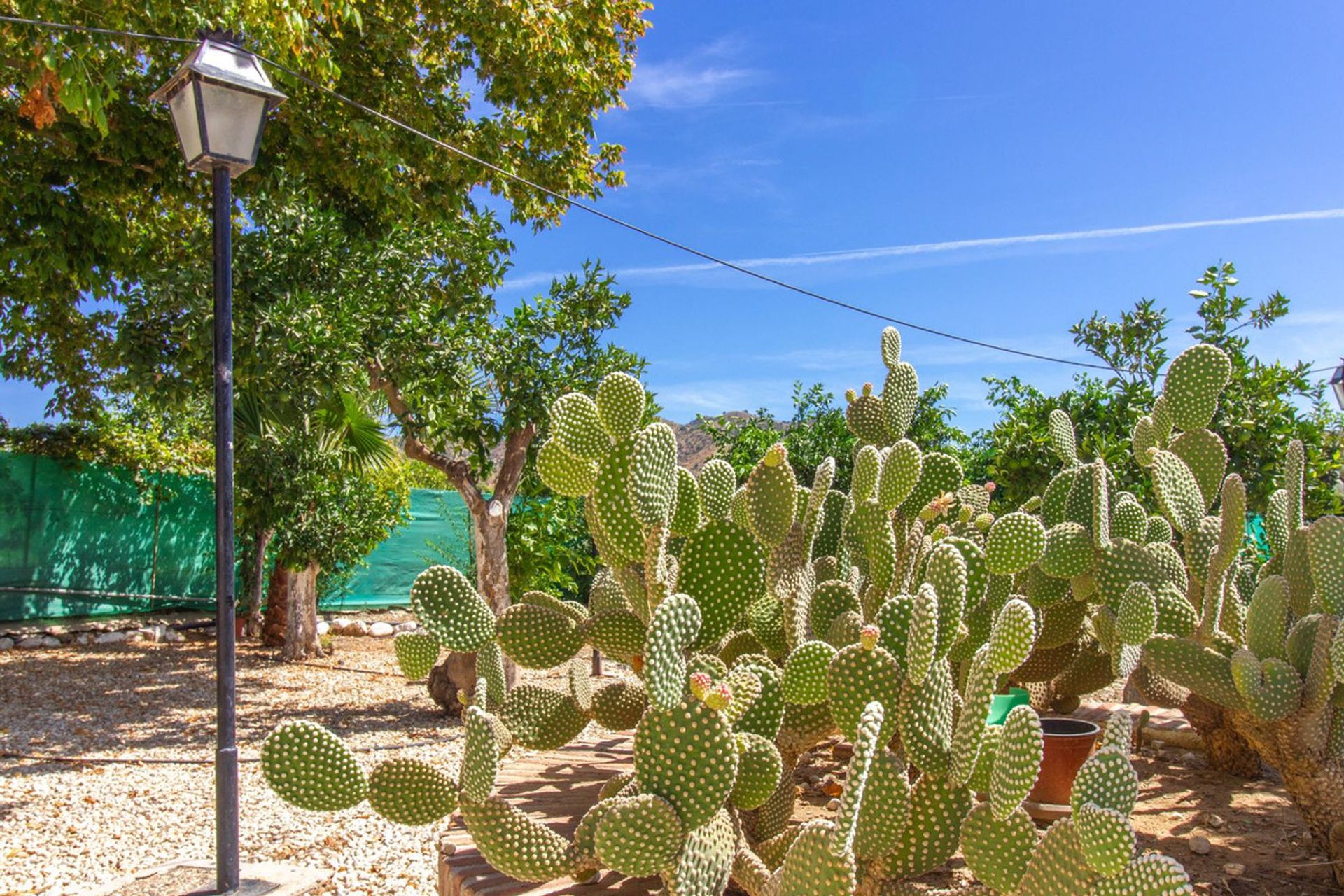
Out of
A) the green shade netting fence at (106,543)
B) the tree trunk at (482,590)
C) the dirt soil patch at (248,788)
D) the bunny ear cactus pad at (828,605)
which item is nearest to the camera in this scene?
the bunny ear cactus pad at (828,605)

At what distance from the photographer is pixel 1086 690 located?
3076mm

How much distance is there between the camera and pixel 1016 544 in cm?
215

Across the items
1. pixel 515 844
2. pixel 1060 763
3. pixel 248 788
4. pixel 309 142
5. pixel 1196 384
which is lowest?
pixel 248 788

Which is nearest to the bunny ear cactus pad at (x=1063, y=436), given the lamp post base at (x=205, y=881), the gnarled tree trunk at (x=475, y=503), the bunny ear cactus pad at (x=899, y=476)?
the bunny ear cactus pad at (x=899, y=476)

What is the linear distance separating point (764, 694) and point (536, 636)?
19.2 inches

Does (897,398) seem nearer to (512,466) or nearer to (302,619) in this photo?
(512,466)

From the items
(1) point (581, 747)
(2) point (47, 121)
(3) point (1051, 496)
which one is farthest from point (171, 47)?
(3) point (1051, 496)

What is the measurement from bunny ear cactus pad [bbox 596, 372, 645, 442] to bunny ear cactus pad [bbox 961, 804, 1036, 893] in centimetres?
86

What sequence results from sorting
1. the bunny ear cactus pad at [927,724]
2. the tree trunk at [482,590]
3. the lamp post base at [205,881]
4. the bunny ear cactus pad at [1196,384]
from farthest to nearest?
the tree trunk at [482,590] → the lamp post base at [205,881] → the bunny ear cactus pad at [1196,384] → the bunny ear cactus pad at [927,724]

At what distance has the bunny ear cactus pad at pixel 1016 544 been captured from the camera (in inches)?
84.3

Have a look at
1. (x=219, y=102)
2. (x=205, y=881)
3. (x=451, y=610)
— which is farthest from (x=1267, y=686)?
(x=219, y=102)

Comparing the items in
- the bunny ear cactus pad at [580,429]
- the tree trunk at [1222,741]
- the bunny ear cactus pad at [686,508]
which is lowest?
the tree trunk at [1222,741]

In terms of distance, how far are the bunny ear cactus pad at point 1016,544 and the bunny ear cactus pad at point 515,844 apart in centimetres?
116

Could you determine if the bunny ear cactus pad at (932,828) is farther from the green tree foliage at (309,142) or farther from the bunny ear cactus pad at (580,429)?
the green tree foliage at (309,142)
